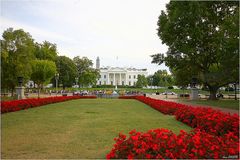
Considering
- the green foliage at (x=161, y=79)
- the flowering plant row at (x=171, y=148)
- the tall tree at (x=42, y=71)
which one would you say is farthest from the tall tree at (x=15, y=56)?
the green foliage at (x=161, y=79)

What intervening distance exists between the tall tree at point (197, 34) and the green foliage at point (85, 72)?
47939 mm

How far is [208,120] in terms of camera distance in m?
9.44

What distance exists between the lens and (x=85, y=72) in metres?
81.4

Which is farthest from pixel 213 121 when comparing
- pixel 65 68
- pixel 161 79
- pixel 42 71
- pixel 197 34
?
pixel 161 79

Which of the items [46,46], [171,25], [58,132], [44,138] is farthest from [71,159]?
[46,46]

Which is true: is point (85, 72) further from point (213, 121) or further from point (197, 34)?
point (213, 121)

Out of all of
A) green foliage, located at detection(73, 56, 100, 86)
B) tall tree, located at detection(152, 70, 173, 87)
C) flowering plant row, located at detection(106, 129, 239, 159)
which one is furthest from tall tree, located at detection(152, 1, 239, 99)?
tall tree, located at detection(152, 70, 173, 87)

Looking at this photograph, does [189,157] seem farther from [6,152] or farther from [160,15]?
[160,15]

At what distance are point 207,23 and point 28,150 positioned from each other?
2779 centimetres

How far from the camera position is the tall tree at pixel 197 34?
86.2 ft

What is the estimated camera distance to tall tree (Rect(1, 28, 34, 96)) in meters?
35.7

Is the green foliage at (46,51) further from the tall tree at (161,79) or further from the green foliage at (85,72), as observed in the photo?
the tall tree at (161,79)

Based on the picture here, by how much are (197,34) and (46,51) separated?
40952 millimetres

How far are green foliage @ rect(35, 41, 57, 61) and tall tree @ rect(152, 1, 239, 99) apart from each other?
3345 centimetres
